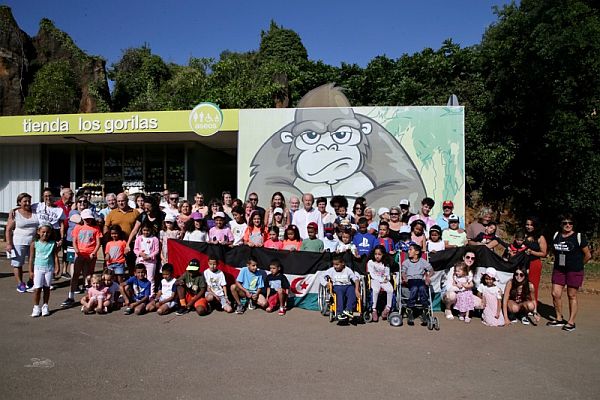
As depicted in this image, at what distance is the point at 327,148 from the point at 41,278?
7.81m

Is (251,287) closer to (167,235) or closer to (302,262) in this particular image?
(302,262)

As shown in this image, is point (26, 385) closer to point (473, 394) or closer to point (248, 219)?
point (473, 394)

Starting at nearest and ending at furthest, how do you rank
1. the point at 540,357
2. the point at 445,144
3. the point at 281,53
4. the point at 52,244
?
the point at 540,357 < the point at 52,244 < the point at 445,144 < the point at 281,53

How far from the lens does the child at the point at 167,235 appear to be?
820cm

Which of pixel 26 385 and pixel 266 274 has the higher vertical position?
pixel 266 274

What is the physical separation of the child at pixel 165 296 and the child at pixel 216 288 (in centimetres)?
54

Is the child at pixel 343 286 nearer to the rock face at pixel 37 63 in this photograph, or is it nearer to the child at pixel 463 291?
the child at pixel 463 291

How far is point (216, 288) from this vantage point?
745cm

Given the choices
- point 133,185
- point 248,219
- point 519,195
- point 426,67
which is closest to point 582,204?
point 519,195

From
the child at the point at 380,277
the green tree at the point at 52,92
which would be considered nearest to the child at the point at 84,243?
the child at the point at 380,277

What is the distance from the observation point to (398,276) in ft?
22.9

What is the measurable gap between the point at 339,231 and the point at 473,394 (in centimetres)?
416

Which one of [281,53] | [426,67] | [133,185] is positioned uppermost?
[281,53]

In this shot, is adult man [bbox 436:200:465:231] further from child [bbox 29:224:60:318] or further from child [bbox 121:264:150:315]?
child [bbox 29:224:60:318]
